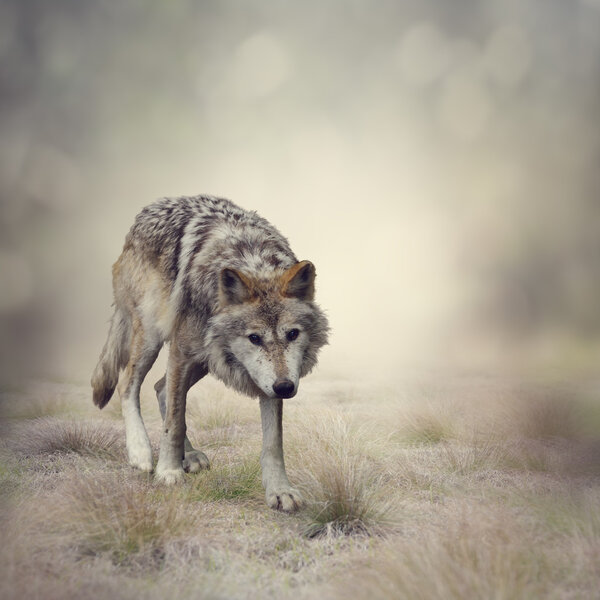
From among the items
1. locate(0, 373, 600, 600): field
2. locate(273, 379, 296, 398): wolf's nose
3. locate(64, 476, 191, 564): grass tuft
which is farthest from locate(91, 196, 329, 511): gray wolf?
locate(64, 476, 191, 564): grass tuft

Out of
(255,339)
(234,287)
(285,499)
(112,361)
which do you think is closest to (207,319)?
(234,287)

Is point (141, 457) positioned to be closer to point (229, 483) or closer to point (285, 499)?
point (229, 483)

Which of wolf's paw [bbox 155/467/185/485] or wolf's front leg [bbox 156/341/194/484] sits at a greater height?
wolf's front leg [bbox 156/341/194/484]

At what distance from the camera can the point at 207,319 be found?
3885 millimetres

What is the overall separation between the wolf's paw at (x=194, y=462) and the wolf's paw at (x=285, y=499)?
111 cm

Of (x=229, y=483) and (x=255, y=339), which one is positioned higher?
(x=255, y=339)

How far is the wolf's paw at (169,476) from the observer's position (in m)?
3.99

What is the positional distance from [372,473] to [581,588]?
1880 mm

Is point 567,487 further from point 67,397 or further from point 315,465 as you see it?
point 67,397

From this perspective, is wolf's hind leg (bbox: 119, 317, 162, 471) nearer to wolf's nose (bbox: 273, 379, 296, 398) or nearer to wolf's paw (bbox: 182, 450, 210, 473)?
wolf's paw (bbox: 182, 450, 210, 473)

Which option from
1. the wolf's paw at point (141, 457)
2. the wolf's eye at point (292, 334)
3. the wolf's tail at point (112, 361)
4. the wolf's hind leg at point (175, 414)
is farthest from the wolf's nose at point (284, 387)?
the wolf's tail at point (112, 361)

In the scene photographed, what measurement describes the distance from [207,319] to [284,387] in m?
0.98

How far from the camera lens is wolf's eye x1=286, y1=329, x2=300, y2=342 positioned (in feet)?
11.4

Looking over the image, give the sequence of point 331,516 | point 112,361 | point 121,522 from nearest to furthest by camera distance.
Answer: point 121,522
point 331,516
point 112,361
